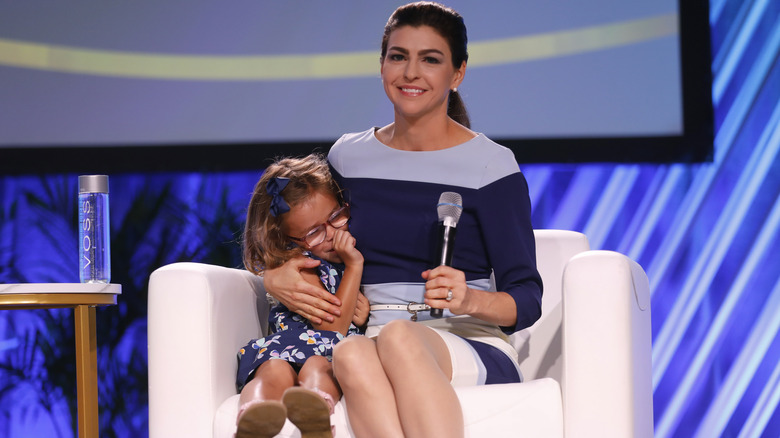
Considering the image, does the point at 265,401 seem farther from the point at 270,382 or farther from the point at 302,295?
the point at 302,295

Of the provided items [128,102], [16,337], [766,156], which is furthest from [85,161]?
[766,156]

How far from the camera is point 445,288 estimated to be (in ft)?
5.15

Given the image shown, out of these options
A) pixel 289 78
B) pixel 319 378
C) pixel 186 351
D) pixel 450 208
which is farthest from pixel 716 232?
pixel 186 351

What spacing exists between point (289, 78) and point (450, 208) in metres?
1.64

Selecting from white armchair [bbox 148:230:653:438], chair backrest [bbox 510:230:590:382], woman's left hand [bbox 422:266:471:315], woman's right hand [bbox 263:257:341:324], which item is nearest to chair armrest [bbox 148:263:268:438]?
white armchair [bbox 148:230:653:438]

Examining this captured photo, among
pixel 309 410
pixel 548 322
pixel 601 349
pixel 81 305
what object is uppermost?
pixel 601 349

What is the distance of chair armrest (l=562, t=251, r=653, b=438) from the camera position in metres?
1.52

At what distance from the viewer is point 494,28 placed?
304 centimetres

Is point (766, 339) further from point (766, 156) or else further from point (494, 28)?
point (494, 28)

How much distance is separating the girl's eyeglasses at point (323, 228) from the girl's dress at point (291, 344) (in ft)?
0.27

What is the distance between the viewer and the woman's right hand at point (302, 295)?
1.81 metres

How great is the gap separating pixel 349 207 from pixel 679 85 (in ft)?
4.88

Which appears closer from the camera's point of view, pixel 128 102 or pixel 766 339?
pixel 766 339

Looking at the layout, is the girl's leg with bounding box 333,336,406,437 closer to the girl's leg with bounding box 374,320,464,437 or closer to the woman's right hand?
the girl's leg with bounding box 374,320,464,437
